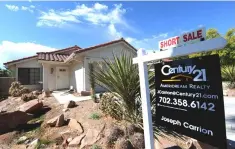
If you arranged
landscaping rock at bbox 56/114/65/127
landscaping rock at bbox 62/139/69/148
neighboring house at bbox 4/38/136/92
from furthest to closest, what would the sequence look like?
1. neighboring house at bbox 4/38/136/92
2. landscaping rock at bbox 56/114/65/127
3. landscaping rock at bbox 62/139/69/148

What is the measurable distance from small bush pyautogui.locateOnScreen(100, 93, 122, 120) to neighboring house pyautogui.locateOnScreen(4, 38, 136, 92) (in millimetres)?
6889

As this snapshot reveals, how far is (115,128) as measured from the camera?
4543 mm

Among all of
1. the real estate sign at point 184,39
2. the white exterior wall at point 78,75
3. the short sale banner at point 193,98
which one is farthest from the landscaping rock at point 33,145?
the white exterior wall at point 78,75

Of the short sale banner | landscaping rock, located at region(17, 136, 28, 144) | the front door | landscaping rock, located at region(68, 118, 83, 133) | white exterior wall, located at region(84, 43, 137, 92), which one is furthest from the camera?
the front door

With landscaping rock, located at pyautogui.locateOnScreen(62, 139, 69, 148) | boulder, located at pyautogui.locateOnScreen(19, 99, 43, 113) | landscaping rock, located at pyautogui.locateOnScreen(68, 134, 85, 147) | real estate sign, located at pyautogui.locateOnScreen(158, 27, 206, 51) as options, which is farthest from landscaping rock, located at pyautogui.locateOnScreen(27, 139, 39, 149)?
real estate sign, located at pyautogui.locateOnScreen(158, 27, 206, 51)

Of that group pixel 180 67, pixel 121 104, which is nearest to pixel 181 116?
pixel 180 67

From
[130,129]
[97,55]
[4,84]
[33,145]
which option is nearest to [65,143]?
[33,145]

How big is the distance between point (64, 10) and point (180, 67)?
9.01 m

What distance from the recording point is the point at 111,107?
559 centimetres

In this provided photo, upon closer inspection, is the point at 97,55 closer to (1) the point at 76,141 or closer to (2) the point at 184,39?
(1) the point at 76,141

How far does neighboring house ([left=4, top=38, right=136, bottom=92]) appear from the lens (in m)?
13.6

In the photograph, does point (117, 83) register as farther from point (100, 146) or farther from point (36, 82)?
point (36, 82)

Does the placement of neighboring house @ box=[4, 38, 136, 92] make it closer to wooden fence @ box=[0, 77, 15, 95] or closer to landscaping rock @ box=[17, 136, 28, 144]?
wooden fence @ box=[0, 77, 15, 95]

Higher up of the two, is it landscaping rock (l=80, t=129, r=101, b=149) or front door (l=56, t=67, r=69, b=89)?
front door (l=56, t=67, r=69, b=89)
